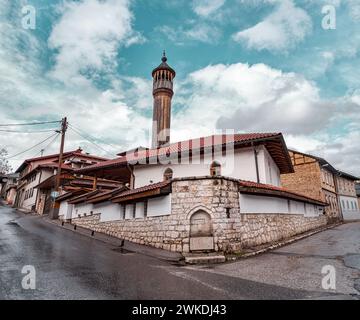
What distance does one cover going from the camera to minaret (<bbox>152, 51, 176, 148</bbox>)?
953 inches

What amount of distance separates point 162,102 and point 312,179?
18402mm

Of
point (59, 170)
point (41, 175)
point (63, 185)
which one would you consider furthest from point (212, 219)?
point (41, 175)

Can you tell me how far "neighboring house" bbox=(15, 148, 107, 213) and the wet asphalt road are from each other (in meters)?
21.9

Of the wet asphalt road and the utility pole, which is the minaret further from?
the wet asphalt road

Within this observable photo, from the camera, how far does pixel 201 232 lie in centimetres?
902

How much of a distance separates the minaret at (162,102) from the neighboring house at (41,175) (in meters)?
11.6

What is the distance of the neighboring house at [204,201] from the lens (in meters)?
9.13

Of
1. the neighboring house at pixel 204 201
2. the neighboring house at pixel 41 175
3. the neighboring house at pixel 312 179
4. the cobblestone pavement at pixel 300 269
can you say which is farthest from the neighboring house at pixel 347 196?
the neighboring house at pixel 41 175

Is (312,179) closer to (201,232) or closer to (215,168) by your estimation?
(215,168)

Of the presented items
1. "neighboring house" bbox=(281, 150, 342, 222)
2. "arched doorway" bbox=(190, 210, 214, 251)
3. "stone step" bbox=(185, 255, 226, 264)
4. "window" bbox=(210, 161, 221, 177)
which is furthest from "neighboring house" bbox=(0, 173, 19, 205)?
"stone step" bbox=(185, 255, 226, 264)

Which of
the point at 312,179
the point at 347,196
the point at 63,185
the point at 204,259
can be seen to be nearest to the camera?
the point at 204,259

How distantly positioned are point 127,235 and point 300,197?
11034 millimetres

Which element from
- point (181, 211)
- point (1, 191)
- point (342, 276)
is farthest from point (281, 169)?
point (1, 191)
